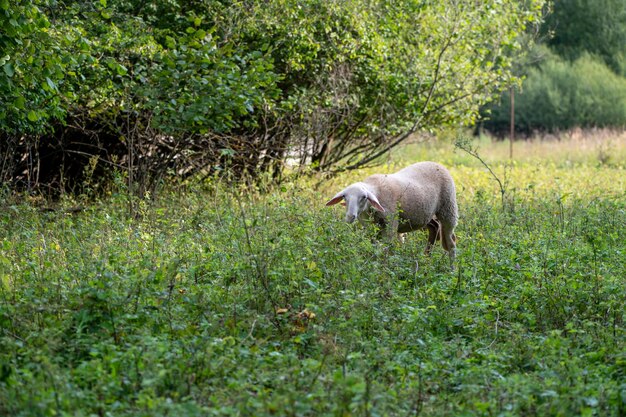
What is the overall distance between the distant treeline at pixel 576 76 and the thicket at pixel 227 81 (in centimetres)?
1837

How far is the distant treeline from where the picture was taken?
33844mm

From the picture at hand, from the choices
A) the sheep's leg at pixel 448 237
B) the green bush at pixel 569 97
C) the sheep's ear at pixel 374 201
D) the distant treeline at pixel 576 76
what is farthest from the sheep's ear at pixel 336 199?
the green bush at pixel 569 97

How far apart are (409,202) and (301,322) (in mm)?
3256

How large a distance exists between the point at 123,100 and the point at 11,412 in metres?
6.77

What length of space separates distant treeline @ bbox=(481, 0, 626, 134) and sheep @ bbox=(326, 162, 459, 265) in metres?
23.3

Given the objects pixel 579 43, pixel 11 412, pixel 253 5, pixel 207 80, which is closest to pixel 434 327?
pixel 11 412

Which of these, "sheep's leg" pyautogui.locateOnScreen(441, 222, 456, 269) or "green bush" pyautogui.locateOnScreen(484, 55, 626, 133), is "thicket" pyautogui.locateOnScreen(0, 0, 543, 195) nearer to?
"sheep's leg" pyautogui.locateOnScreen(441, 222, 456, 269)

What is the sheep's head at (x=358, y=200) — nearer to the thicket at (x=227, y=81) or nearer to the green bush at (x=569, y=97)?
the thicket at (x=227, y=81)

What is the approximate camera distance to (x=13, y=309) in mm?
5793

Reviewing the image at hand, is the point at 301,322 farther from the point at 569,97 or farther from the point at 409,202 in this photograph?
the point at 569,97

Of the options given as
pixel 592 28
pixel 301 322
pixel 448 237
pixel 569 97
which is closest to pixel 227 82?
pixel 448 237

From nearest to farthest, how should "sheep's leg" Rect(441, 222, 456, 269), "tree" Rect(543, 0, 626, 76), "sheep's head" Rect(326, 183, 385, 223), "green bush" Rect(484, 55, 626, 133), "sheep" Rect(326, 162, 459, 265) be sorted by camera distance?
"sheep's head" Rect(326, 183, 385, 223), "sheep" Rect(326, 162, 459, 265), "sheep's leg" Rect(441, 222, 456, 269), "green bush" Rect(484, 55, 626, 133), "tree" Rect(543, 0, 626, 76)

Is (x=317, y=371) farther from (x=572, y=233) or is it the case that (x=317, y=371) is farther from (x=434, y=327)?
(x=572, y=233)

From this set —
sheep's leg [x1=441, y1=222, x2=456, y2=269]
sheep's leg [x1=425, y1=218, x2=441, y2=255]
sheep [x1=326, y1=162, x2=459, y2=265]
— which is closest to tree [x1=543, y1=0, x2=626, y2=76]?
sheep's leg [x1=425, y1=218, x2=441, y2=255]
